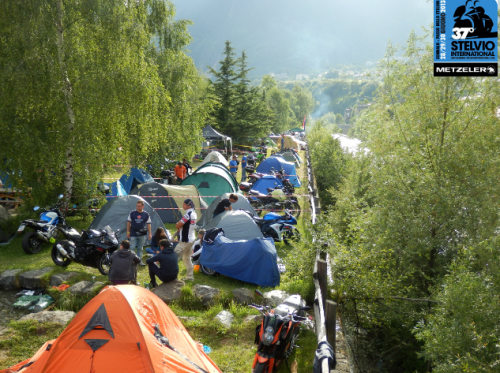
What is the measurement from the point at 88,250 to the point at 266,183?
8.55 meters

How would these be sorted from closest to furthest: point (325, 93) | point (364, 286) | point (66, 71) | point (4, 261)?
point (364, 286), point (4, 261), point (66, 71), point (325, 93)

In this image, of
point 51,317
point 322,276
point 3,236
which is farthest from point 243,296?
point 3,236

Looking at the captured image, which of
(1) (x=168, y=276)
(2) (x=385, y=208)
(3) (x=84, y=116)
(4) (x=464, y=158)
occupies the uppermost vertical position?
(3) (x=84, y=116)

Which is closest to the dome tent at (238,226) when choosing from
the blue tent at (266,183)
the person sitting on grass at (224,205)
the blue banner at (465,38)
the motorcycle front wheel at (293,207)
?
the person sitting on grass at (224,205)

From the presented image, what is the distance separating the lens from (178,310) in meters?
5.93

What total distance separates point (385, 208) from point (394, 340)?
6.78 ft

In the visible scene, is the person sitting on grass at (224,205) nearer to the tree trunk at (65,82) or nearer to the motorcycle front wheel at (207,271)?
the motorcycle front wheel at (207,271)

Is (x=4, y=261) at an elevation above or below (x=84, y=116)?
below

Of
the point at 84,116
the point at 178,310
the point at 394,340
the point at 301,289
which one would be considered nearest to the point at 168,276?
the point at 178,310

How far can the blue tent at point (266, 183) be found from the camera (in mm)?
14438

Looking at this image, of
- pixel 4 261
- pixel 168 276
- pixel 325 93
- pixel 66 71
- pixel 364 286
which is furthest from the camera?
pixel 325 93

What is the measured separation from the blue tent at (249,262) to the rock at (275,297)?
25.5 inches

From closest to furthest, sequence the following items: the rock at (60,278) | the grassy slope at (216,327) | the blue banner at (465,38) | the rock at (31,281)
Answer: the grassy slope at (216,327) < the blue banner at (465,38) < the rock at (60,278) < the rock at (31,281)

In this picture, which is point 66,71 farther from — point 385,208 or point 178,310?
point 385,208
